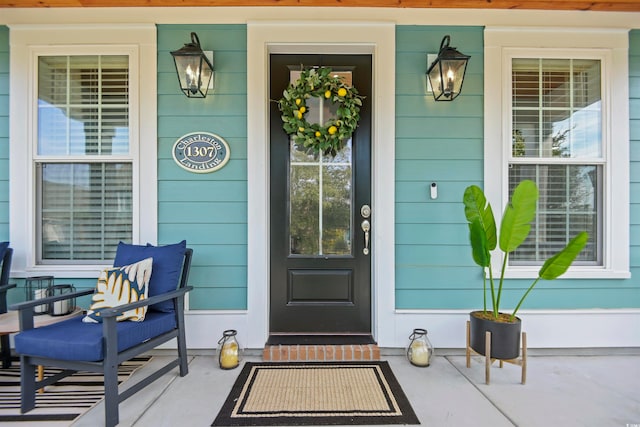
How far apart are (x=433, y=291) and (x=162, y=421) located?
209cm

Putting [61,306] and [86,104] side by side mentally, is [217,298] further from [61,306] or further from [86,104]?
[86,104]

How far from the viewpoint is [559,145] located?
8.60 feet

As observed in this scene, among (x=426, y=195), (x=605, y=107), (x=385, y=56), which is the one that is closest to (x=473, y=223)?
(x=426, y=195)

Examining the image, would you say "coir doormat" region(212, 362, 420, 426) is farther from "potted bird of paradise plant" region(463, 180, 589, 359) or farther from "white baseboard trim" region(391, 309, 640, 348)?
"potted bird of paradise plant" region(463, 180, 589, 359)

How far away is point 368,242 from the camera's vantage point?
2623mm

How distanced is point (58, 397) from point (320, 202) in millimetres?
2202

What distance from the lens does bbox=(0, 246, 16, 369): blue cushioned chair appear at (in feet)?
7.65

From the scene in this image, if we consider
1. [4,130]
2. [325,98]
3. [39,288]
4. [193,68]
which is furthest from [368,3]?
A: [39,288]

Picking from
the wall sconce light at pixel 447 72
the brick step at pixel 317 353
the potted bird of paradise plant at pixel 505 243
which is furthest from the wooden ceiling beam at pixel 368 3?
the brick step at pixel 317 353

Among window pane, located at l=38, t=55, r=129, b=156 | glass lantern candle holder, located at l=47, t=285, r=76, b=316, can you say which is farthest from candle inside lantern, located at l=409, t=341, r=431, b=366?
window pane, located at l=38, t=55, r=129, b=156

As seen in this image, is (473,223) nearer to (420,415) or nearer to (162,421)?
(420,415)

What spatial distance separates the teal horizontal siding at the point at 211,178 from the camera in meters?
2.56

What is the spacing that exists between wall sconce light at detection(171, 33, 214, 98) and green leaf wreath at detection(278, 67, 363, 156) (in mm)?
638

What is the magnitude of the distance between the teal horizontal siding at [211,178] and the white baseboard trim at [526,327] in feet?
0.45
